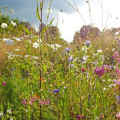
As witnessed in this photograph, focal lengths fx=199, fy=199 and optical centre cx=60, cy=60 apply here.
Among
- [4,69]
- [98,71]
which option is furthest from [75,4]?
[4,69]

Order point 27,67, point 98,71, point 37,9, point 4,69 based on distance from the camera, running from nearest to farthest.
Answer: point 37,9, point 27,67, point 98,71, point 4,69

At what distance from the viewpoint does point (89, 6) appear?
2.13 meters

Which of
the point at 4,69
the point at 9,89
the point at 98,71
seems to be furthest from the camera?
the point at 4,69

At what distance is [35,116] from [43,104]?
0.79ft

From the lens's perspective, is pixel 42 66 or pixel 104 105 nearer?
pixel 42 66

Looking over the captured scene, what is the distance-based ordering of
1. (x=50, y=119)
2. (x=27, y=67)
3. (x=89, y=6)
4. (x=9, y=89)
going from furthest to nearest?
1. (x=9, y=89)
2. (x=89, y=6)
3. (x=50, y=119)
4. (x=27, y=67)

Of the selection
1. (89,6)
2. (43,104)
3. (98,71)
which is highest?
(89,6)

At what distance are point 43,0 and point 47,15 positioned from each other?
95 millimetres

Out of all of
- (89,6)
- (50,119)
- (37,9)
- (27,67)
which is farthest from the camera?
(89,6)

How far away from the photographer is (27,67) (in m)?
1.33

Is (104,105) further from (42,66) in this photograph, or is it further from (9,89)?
(9,89)

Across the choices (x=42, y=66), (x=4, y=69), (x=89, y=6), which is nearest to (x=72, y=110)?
(x=42, y=66)

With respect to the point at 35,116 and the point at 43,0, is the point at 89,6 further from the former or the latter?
the point at 35,116

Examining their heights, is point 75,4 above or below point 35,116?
above
